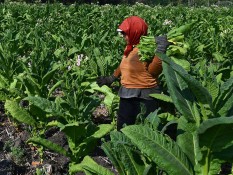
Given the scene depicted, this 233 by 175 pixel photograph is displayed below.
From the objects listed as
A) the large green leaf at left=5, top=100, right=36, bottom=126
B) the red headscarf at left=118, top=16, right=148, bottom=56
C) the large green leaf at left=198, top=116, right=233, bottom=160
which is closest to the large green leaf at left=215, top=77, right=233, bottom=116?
the large green leaf at left=198, top=116, right=233, bottom=160

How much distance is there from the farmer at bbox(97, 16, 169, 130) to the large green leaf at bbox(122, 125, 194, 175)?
6.27 ft

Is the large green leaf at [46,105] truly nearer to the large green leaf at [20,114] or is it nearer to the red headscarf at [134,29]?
the large green leaf at [20,114]

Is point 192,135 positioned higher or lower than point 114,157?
higher

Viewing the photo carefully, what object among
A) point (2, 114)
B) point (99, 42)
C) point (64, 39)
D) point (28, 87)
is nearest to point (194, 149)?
point (28, 87)

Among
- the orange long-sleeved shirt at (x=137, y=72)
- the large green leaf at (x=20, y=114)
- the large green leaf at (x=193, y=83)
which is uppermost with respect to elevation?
the large green leaf at (x=193, y=83)

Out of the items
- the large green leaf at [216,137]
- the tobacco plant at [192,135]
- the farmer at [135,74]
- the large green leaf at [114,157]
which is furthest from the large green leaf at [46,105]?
the large green leaf at [216,137]

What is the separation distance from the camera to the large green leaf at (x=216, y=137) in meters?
2.21

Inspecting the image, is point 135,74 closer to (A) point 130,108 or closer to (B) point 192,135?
(A) point 130,108

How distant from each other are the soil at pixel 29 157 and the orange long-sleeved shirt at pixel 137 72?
2.47 ft

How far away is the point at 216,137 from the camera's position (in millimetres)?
2350

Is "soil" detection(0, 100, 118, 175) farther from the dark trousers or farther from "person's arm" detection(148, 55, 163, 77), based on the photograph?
"person's arm" detection(148, 55, 163, 77)

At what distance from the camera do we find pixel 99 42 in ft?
29.8

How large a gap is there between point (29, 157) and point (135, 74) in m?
1.28

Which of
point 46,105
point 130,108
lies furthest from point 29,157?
point 130,108
